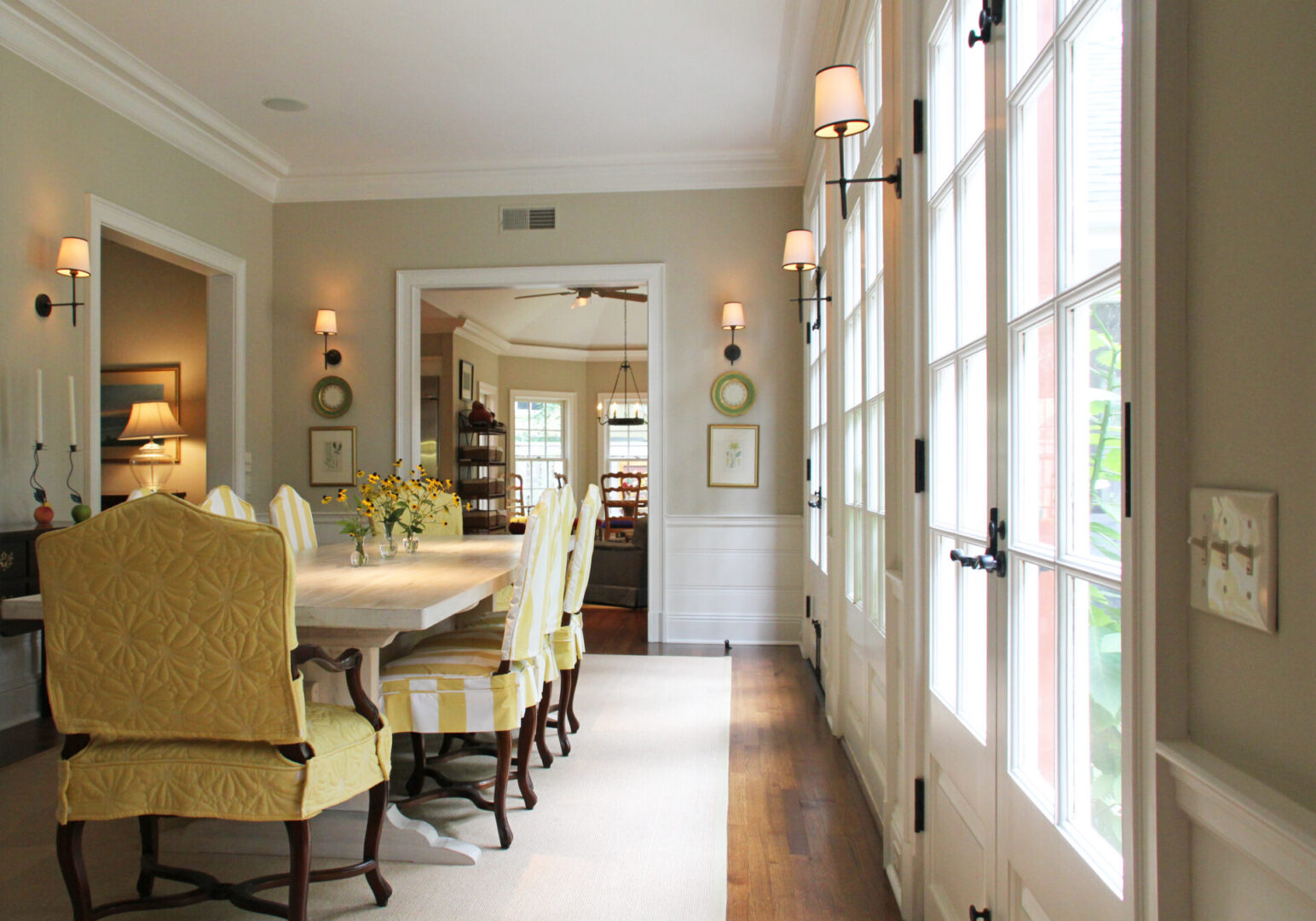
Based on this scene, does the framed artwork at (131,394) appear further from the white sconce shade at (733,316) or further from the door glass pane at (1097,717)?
the door glass pane at (1097,717)

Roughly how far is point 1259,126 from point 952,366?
114 cm

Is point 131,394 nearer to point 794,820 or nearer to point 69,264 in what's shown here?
point 69,264

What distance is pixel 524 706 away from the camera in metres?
2.51

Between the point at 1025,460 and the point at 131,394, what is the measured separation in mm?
6224

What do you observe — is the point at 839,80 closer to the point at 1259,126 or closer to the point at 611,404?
the point at 1259,126

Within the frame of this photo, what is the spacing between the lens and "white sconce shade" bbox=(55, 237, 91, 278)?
3.79 meters

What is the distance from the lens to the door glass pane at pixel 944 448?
181 centimetres

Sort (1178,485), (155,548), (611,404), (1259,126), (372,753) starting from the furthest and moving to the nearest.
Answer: (611,404) < (372,753) < (155,548) < (1178,485) < (1259,126)

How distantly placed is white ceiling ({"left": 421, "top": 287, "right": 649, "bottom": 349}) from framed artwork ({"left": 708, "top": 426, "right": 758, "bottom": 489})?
4032 millimetres

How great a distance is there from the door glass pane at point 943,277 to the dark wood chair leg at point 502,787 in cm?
160

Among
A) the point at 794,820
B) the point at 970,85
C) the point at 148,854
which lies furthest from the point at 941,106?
the point at 148,854

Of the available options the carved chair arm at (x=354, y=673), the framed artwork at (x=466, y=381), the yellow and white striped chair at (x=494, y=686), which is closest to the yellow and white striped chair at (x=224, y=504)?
the yellow and white striped chair at (x=494, y=686)

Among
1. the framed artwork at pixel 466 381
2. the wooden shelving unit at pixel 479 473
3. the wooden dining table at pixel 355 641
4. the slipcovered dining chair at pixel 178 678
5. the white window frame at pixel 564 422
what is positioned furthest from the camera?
the white window frame at pixel 564 422

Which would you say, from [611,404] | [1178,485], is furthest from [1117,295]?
[611,404]
